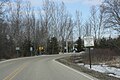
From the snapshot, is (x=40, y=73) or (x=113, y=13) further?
(x=113, y=13)

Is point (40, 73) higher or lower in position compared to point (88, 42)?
lower

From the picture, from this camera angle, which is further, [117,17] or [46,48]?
[46,48]

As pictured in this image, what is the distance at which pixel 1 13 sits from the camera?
224ft

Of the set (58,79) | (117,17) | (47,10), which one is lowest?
(58,79)

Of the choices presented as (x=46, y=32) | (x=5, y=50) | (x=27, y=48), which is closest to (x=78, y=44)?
(x=46, y=32)

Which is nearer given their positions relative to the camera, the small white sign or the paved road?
the paved road

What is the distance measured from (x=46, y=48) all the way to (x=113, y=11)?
2585 inches

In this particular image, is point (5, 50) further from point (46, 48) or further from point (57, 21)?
point (57, 21)

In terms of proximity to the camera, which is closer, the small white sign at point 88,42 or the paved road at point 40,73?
the paved road at point 40,73

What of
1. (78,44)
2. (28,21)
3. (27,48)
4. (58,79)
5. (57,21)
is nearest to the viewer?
(58,79)

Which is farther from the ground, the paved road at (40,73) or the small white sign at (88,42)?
the small white sign at (88,42)

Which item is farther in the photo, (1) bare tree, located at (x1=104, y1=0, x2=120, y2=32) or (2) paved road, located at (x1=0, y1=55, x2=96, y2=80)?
(1) bare tree, located at (x1=104, y1=0, x2=120, y2=32)

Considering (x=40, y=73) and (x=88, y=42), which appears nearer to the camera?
(x=40, y=73)

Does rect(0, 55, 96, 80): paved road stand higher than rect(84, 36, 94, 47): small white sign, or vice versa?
rect(84, 36, 94, 47): small white sign
